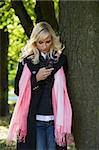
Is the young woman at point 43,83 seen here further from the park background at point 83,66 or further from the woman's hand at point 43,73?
the park background at point 83,66

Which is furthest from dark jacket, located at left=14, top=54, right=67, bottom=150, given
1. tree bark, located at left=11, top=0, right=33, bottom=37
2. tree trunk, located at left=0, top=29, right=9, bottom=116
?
tree trunk, located at left=0, top=29, right=9, bottom=116

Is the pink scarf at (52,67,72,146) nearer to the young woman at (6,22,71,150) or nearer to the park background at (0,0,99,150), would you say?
the young woman at (6,22,71,150)

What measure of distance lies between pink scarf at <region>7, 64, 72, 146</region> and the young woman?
0.01m

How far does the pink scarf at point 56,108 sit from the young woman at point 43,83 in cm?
1

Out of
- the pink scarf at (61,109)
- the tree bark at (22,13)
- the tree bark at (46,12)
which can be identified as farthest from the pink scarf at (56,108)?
the tree bark at (46,12)

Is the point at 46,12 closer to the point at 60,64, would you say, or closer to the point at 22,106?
the point at 60,64

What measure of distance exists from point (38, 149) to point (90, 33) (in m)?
1.36

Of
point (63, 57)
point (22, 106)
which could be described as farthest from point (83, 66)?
point (22, 106)

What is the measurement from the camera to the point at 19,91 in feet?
15.3

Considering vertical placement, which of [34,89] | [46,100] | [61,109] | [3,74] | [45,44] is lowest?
[61,109]

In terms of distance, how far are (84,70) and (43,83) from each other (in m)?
0.53

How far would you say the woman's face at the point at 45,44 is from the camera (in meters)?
4.60

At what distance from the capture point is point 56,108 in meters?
4.56

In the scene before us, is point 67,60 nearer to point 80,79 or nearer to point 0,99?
point 80,79
